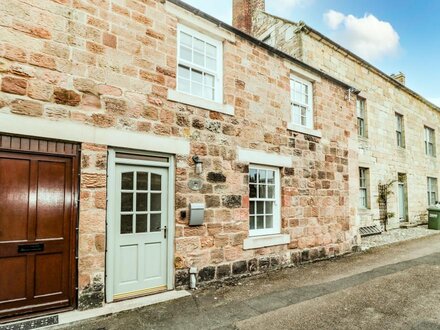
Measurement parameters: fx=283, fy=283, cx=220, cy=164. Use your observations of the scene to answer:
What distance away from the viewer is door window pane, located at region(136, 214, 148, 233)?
4980 millimetres

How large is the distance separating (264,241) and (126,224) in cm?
319

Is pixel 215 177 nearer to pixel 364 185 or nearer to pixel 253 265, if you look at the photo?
pixel 253 265

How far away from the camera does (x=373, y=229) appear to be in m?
12.0

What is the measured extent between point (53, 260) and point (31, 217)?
2.33ft

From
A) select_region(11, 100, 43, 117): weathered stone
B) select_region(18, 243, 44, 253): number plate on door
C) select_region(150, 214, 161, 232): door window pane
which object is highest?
select_region(11, 100, 43, 117): weathered stone

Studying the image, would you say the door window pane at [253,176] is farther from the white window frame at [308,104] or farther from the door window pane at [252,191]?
the white window frame at [308,104]

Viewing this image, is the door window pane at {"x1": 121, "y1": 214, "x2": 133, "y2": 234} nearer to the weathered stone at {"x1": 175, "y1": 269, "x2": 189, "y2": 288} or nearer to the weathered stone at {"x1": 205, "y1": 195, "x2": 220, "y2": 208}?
the weathered stone at {"x1": 175, "y1": 269, "x2": 189, "y2": 288}

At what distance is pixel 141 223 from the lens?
16.5 ft

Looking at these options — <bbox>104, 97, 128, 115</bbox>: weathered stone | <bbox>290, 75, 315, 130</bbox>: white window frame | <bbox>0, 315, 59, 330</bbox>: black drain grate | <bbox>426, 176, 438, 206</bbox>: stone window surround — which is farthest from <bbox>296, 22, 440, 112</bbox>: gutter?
<bbox>0, 315, 59, 330</bbox>: black drain grate

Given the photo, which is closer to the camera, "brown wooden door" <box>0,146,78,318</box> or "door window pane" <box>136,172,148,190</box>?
"brown wooden door" <box>0,146,78,318</box>

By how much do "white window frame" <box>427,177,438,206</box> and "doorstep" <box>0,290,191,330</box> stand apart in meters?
17.5

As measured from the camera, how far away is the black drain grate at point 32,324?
3715mm

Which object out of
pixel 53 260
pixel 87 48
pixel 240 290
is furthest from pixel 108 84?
pixel 240 290

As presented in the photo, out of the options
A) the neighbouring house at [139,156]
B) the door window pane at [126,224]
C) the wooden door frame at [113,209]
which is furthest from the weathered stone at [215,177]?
the door window pane at [126,224]
